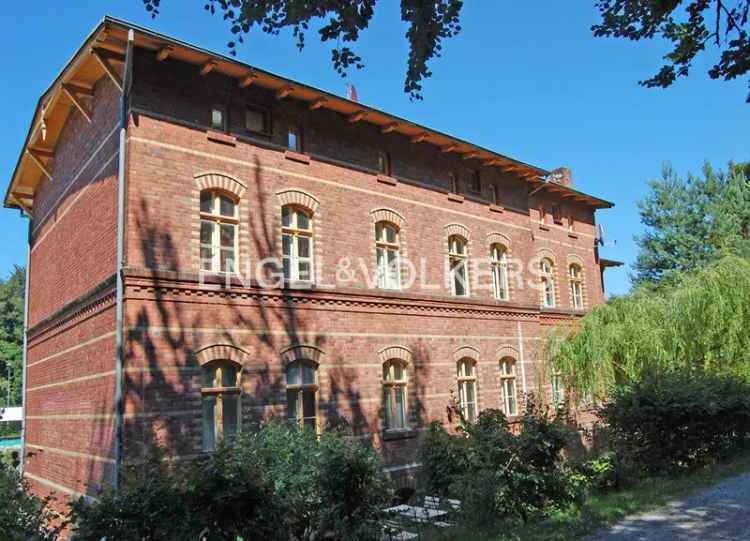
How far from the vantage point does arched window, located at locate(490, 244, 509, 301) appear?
19297 mm

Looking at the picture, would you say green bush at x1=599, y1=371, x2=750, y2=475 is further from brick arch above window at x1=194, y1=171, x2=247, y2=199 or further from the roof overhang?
brick arch above window at x1=194, y1=171, x2=247, y2=199

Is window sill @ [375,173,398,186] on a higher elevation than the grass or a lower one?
higher

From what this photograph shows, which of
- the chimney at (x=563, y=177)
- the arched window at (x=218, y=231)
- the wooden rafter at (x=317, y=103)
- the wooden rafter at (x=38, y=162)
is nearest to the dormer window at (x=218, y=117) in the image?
the arched window at (x=218, y=231)

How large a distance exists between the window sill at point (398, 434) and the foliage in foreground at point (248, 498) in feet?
21.4

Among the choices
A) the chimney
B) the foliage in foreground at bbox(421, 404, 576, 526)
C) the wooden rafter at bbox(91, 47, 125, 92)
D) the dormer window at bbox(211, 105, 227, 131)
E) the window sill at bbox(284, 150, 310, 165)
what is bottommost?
the foliage in foreground at bbox(421, 404, 576, 526)

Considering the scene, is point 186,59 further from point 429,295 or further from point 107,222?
point 429,295

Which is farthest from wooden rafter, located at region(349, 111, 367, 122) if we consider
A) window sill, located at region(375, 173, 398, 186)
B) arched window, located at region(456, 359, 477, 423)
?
arched window, located at region(456, 359, 477, 423)

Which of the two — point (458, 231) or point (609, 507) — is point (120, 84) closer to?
point (458, 231)

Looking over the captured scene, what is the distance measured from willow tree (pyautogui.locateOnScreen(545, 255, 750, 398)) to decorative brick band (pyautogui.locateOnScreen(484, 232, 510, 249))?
3.16 metres

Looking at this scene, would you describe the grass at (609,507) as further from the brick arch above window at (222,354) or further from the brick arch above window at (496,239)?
the brick arch above window at (496,239)

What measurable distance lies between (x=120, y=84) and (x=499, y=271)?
12.1m

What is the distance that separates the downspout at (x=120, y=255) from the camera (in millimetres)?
10746

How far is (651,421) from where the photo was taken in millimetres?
11836

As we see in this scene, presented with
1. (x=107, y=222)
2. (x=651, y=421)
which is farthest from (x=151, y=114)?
(x=651, y=421)
